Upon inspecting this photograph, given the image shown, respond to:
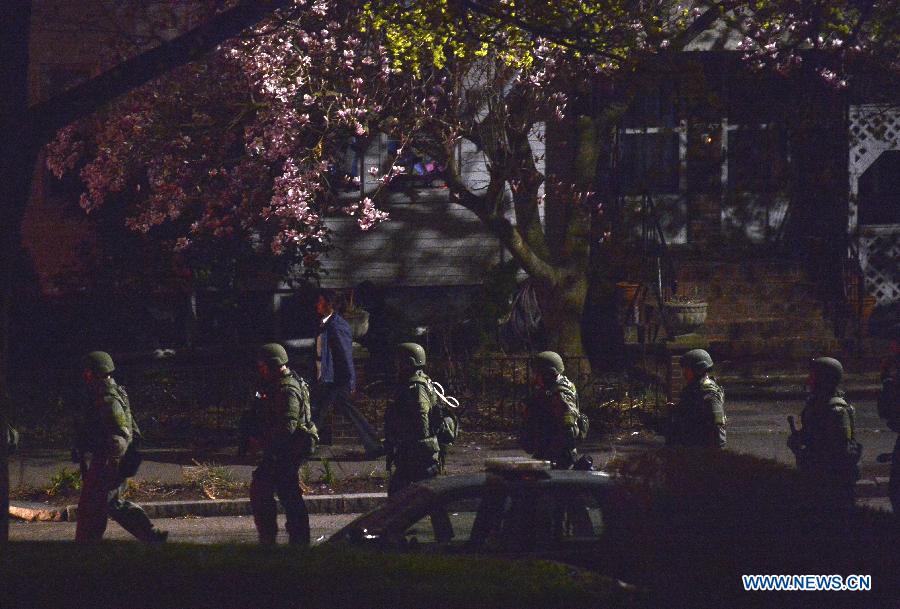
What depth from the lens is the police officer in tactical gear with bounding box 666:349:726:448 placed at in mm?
10094

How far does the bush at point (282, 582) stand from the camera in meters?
5.23

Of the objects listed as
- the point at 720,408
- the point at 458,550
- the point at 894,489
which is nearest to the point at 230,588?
the point at 458,550

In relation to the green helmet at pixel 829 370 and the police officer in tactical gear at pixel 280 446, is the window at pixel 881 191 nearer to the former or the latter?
the green helmet at pixel 829 370

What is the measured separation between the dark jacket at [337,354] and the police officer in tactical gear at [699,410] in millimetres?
5187

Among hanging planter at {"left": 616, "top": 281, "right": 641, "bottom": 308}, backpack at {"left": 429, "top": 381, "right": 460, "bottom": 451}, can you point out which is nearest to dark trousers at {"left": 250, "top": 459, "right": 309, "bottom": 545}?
backpack at {"left": 429, "top": 381, "right": 460, "bottom": 451}

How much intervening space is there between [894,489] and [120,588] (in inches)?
266

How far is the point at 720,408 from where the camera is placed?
10102mm

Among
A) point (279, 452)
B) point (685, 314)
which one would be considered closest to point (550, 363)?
point (279, 452)

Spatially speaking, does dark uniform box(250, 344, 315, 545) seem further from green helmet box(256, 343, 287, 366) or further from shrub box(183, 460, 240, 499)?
shrub box(183, 460, 240, 499)

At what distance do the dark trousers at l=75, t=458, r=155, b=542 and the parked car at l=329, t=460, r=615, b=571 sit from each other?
3252mm

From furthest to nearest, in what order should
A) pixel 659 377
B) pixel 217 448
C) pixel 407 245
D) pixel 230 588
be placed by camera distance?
pixel 407 245, pixel 659 377, pixel 217 448, pixel 230 588

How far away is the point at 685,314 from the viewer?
1772 cm

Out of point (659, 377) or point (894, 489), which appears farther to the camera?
point (659, 377)

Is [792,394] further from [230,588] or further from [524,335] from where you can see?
[230,588]
